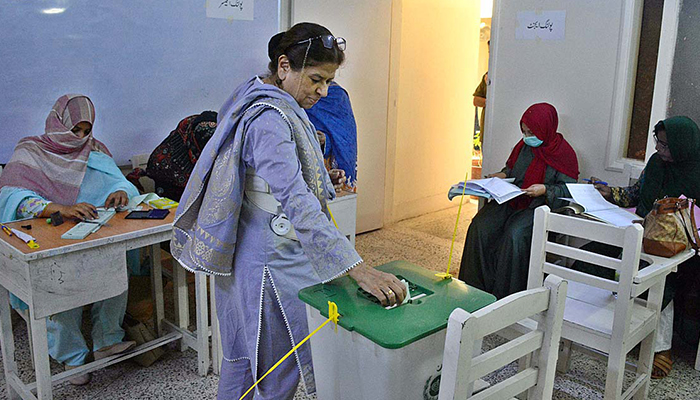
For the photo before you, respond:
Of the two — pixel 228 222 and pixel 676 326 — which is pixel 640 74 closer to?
pixel 676 326

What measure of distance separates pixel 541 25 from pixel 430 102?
5.17 ft

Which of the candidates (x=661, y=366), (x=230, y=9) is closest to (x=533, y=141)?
(x=661, y=366)

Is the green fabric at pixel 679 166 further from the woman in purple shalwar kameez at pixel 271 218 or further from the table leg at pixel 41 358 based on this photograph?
the table leg at pixel 41 358

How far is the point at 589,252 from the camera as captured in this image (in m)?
2.00

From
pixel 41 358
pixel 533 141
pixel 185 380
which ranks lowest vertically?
pixel 185 380

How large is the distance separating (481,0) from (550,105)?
260 centimetres

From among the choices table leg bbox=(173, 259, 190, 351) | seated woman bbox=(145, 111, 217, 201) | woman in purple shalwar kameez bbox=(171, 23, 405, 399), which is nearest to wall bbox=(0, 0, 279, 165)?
seated woman bbox=(145, 111, 217, 201)

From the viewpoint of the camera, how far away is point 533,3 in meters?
3.26

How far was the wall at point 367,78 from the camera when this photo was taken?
3.83m

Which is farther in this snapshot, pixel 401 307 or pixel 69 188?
pixel 69 188

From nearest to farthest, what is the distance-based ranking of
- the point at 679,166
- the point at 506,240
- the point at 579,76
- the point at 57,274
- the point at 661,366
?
the point at 57,274
the point at 661,366
the point at 679,166
the point at 506,240
the point at 579,76

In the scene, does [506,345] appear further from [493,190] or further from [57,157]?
[57,157]

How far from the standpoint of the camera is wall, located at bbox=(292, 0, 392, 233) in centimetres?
383

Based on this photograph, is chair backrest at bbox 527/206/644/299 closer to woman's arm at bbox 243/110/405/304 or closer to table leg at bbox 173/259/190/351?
woman's arm at bbox 243/110/405/304
